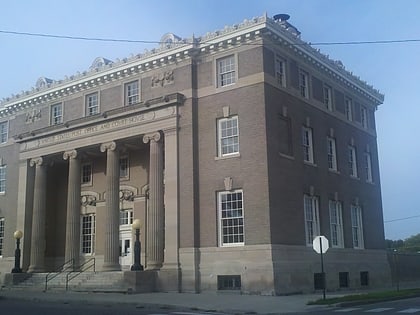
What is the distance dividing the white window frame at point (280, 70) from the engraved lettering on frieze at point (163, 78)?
5964 mm

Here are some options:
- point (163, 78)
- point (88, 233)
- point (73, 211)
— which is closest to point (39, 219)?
point (73, 211)

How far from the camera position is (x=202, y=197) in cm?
2883

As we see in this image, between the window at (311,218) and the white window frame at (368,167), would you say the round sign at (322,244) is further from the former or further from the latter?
the white window frame at (368,167)

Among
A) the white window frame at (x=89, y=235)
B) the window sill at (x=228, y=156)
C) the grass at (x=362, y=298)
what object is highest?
the window sill at (x=228, y=156)

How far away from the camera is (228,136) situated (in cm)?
2891

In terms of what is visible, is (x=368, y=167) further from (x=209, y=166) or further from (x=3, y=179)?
(x=3, y=179)

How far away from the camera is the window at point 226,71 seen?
2938 cm

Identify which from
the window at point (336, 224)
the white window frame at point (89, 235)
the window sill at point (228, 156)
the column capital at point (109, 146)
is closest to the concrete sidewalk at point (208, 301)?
the window sill at point (228, 156)

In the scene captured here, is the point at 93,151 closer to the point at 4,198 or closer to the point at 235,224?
the point at 4,198

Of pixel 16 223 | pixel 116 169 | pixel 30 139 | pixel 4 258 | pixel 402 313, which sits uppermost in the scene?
pixel 30 139

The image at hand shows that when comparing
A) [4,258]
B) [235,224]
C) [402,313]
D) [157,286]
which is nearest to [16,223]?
[4,258]

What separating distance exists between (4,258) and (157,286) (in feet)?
48.9

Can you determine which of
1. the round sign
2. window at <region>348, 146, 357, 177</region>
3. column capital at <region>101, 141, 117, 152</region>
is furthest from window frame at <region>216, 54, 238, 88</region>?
window at <region>348, 146, 357, 177</region>

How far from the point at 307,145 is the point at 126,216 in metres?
Answer: 12.5
